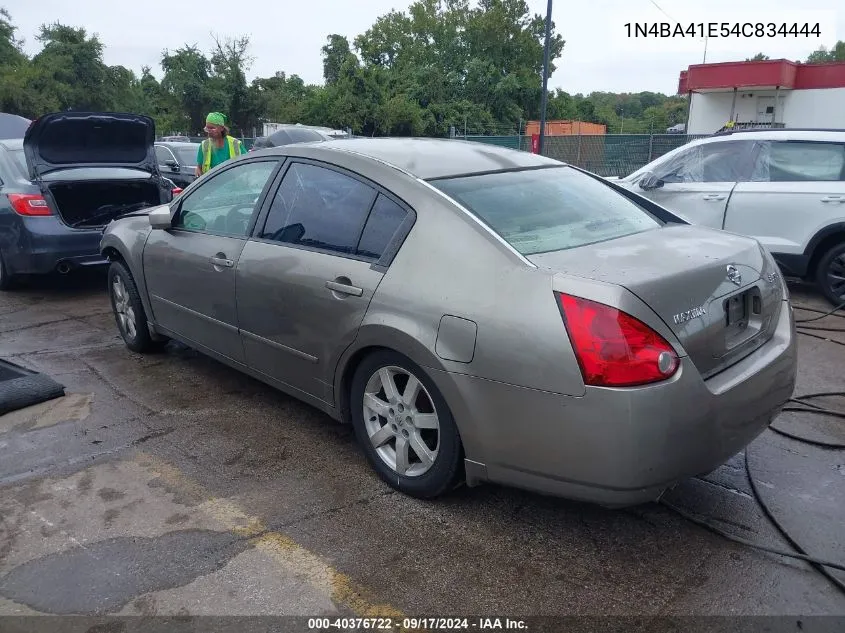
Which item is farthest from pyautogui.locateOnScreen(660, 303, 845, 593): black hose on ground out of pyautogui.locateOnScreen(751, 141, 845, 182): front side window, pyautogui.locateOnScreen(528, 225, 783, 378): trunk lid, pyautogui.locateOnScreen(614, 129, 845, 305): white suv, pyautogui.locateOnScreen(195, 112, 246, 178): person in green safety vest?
pyautogui.locateOnScreen(195, 112, 246, 178): person in green safety vest

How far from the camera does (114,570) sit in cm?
272

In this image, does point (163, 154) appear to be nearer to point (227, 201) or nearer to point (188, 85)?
point (227, 201)

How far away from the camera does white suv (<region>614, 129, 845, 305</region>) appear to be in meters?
6.55

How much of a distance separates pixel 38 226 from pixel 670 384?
648 centimetres

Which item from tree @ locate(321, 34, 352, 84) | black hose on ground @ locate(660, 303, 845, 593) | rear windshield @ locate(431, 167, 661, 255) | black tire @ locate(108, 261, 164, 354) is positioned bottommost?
black hose on ground @ locate(660, 303, 845, 593)

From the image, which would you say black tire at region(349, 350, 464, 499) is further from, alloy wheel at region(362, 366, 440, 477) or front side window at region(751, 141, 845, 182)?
front side window at region(751, 141, 845, 182)

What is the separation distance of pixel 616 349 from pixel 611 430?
11.2 inches

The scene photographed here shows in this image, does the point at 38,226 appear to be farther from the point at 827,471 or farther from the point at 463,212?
the point at 827,471

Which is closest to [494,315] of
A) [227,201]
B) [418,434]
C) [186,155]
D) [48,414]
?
[418,434]

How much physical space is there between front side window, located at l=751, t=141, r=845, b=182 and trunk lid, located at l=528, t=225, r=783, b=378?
415cm

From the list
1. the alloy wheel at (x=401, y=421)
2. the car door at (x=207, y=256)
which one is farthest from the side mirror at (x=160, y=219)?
the alloy wheel at (x=401, y=421)

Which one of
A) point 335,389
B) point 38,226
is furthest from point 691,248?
point 38,226

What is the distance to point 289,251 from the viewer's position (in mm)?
3641

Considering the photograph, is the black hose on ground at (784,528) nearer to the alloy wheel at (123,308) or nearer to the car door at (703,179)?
the car door at (703,179)
